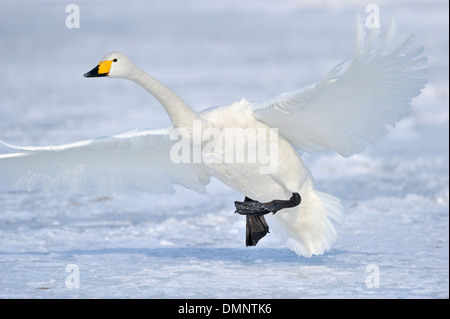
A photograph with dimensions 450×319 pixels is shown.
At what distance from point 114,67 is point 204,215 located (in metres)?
2.49

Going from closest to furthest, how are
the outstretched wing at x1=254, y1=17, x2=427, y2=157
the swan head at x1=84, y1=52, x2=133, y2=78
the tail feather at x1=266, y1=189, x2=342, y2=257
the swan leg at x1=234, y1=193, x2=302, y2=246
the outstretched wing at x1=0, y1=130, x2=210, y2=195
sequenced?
the outstretched wing at x1=254, y1=17, x2=427, y2=157, the swan head at x1=84, y1=52, x2=133, y2=78, the swan leg at x1=234, y1=193, x2=302, y2=246, the tail feather at x1=266, y1=189, x2=342, y2=257, the outstretched wing at x1=0, y1=130, x2=210, y2=195

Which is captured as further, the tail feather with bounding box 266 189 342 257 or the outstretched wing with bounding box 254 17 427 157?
the tail feather with bounding box 266 189 342 257

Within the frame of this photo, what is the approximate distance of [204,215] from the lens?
23.1 ft

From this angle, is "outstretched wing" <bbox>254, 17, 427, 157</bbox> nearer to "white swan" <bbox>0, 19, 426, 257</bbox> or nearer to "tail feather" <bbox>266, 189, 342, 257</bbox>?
"white swan" <bbox>0, 19, 426, 257</bbox>

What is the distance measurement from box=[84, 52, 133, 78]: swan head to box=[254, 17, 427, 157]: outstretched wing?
0.90m

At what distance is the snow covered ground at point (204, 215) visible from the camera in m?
5.18

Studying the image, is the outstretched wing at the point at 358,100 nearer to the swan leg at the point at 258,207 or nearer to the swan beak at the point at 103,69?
the swan leg at the point at 258,207

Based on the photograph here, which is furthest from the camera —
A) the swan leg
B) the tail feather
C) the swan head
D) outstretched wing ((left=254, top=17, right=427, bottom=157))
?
the tail feather

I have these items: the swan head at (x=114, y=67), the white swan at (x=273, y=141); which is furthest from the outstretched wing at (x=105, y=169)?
the swan head at (x=114, y=67)

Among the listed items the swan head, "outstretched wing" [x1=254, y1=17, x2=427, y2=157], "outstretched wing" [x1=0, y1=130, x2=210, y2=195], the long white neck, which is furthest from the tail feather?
the swan head

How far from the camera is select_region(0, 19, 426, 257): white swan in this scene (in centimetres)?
470

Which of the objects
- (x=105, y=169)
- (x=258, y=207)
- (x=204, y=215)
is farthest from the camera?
(x=204, y=215)

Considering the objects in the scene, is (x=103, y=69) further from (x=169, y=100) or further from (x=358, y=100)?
(x=358, y=100)

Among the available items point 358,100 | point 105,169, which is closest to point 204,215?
point 105,169
